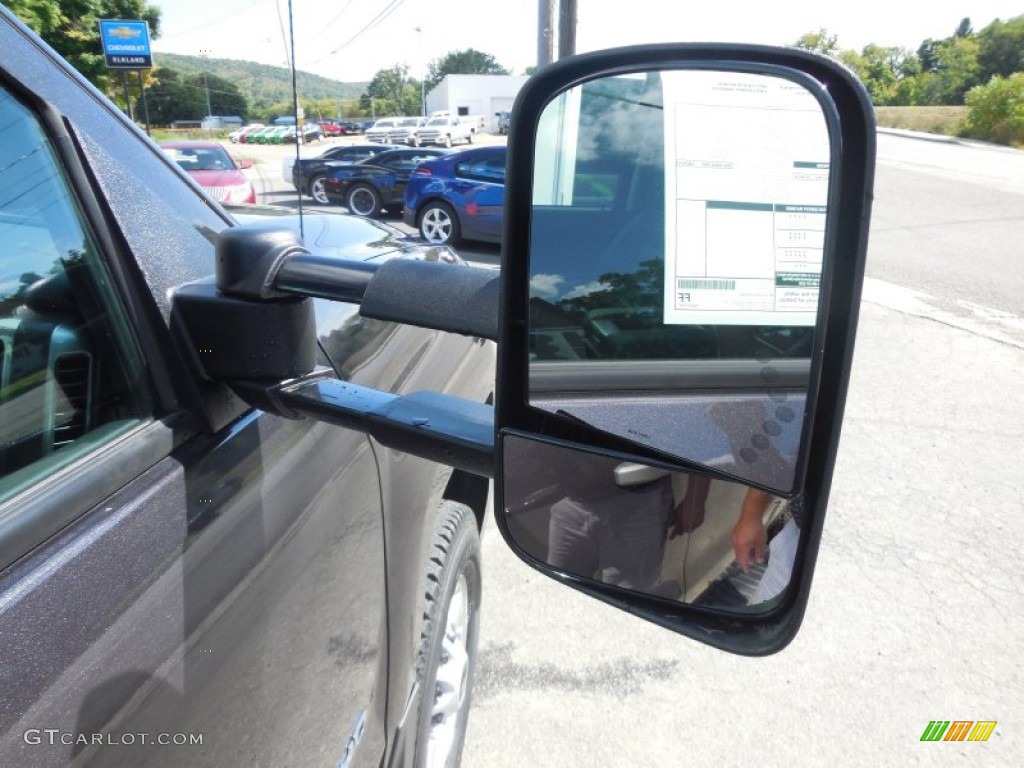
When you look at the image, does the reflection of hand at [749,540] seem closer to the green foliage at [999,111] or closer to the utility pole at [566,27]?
the utility pole at [566,27]

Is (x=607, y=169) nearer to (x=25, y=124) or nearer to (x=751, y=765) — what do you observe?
(x=25, y=124)

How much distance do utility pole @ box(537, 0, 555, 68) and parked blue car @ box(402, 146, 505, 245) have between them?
2543 millimetres

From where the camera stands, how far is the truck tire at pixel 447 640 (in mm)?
1975

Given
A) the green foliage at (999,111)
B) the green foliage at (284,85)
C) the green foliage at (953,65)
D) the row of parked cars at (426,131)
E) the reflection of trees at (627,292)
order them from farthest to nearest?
1. the green foliage at (953,65)
2. the row of parked cars at (426,131)
3. the green foliage at (999,111)
4. the green foliage at (284,85)
5. the reflection of trees at (627,292)

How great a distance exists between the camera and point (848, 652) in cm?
290

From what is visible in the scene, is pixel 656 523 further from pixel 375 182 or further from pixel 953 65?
pixel 953 65

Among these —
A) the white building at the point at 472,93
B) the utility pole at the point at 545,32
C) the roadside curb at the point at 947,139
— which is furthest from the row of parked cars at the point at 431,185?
the white building at the point at 472,93

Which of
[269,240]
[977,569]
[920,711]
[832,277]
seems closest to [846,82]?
[832,277]

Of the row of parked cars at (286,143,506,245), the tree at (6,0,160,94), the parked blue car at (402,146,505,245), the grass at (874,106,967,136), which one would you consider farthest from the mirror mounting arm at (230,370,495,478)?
the grass at (874,106,967,136)

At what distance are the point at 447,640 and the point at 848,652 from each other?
5.35ft

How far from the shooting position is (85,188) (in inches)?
42.9

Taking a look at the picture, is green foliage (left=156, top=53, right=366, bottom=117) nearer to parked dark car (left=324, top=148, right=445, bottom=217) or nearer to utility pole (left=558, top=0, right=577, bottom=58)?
utility pole (left=558, top=0, right=577, bottom=58)

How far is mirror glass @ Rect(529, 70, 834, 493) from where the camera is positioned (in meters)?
0.92

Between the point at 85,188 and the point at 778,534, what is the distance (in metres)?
1.07
